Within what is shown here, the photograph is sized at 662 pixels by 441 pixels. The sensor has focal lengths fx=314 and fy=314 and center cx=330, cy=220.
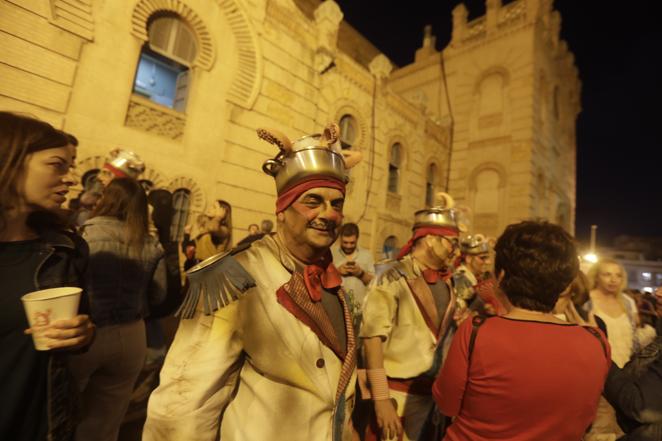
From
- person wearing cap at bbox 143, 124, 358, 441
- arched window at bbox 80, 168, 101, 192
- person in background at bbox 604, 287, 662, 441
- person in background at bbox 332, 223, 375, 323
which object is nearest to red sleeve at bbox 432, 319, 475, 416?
person wearing cap at bbox 143, 124, 358, 441

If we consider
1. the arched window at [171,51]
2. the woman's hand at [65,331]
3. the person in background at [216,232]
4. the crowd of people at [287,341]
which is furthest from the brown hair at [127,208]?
the arched window at [171,51]

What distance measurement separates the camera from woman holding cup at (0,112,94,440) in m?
1.29

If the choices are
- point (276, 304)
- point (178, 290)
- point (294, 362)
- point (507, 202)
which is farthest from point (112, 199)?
point (507, 202)

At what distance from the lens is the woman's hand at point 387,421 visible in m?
2.17

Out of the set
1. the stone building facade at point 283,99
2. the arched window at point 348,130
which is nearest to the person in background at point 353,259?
the stone building facade at point 283,99

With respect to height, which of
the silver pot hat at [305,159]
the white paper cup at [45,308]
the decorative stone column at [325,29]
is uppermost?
the decorative stone column at [325,29]

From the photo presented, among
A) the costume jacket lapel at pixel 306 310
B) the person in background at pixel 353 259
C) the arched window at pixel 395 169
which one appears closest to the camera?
the costume jacket lapel at pixel 306 310

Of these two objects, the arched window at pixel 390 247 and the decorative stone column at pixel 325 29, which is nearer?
the decorative stone column at pixel 325 29

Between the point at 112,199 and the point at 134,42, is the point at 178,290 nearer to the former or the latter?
the point at 112,199

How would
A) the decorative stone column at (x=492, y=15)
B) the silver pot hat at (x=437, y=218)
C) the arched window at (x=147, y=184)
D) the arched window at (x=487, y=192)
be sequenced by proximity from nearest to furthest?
the silver pot hat at (x=437, y=218) → the arched window at (x=147, y=184) → the arched window at (x=487, y=192) → the decorative stone column at (x=492, y=15)

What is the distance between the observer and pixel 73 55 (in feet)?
18.0

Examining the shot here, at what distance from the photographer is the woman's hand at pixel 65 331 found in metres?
1.21

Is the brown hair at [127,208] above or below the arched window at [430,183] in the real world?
below

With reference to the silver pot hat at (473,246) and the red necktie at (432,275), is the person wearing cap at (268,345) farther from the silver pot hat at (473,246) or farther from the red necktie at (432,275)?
the silver pot hat at (473,246)
